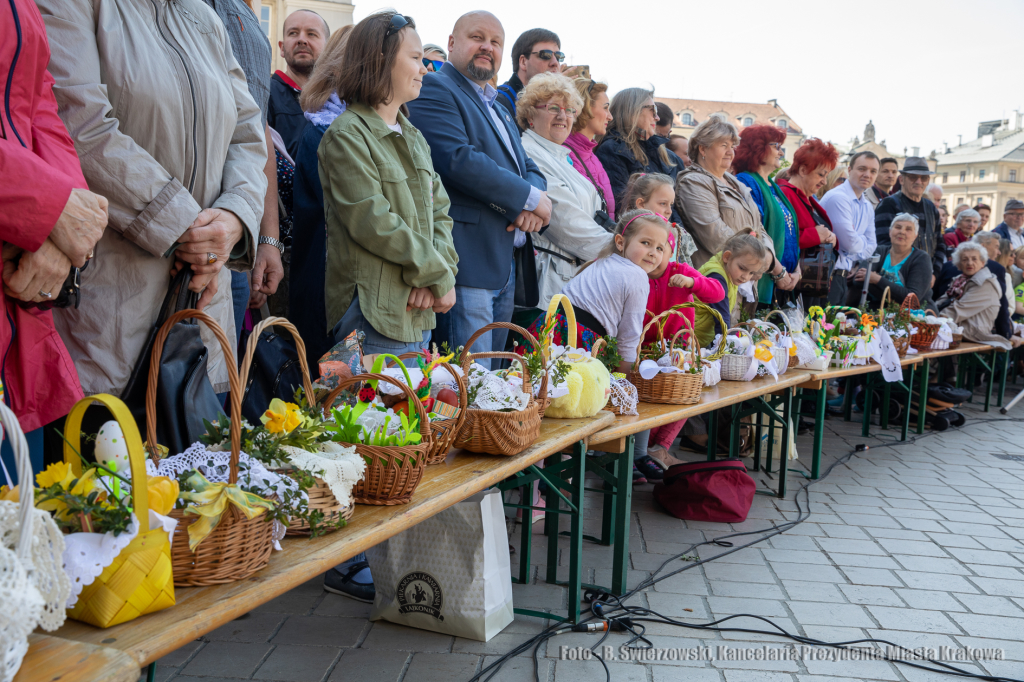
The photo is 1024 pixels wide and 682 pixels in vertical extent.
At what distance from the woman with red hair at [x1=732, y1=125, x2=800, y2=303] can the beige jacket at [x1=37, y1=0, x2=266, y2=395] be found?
4354 mm

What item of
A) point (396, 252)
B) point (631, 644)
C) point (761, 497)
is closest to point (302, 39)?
point (396, 252)

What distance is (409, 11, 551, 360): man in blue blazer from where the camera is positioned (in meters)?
3.20

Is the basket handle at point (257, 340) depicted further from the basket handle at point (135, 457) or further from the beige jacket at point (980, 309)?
the beige jacket at point (980, 309)

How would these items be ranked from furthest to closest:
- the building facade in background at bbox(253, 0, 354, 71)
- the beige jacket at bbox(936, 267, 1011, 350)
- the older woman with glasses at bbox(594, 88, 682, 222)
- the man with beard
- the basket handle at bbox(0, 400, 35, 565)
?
the building facade in background at bbox(253, 0, 354, 71), the beige jacket at bbox(936, 267, 1011, 350), the older woman with glasses at bbox(594, 88, 682, 222), the man with beard, the basket handle at bbox(0, 400, 35, 565)

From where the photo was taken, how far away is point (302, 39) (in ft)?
11.9

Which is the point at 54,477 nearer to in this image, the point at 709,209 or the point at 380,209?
the point at 380,209

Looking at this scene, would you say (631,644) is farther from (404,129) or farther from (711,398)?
(404,129)

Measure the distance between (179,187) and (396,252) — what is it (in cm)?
80

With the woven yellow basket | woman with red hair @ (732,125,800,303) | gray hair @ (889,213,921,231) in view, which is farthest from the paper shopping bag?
gray hair @ (889,213,921,231)

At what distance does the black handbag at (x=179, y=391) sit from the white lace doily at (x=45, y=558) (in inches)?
22.7

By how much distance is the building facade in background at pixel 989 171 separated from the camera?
54.1 m

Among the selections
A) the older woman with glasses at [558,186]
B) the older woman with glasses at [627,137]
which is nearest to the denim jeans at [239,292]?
the older woman with glasses at [558,186]

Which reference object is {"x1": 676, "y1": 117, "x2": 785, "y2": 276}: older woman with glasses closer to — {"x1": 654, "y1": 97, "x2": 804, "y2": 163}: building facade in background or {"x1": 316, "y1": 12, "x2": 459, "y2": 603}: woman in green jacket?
{"x1": 316, "y1": 12, "x2": 459, "y2": 603}: woman in green jacket

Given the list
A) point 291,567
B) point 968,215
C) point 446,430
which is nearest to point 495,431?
point 446,430
